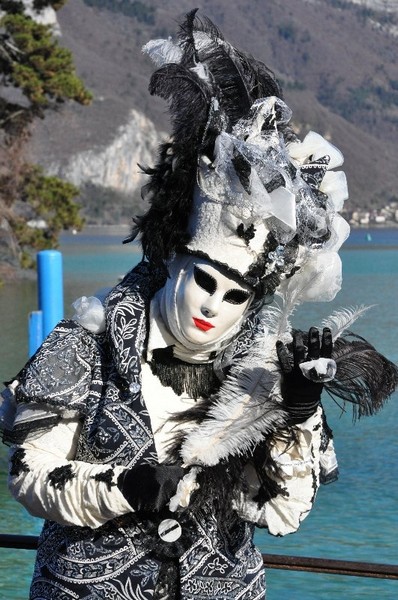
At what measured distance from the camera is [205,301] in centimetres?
172

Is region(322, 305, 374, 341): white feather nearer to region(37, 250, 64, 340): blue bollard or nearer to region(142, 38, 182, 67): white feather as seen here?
region(142, 38, 182, 67): white feather

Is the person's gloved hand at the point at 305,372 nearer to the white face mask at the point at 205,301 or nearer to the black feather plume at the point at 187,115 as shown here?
the white face mask at the point at 205,301

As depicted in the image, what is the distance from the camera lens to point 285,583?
505 centimetres

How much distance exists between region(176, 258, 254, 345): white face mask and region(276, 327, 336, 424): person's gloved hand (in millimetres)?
112

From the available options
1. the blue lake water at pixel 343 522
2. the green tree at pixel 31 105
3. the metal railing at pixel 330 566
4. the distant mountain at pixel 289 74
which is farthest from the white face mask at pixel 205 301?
the distant mountain at pixel 289 74

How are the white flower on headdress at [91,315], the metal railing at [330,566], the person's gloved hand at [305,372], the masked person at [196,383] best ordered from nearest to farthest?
the person's gloved hand at [305,372] < the masked person at [196,383] < the white flower on headdress at [91,315] < the metal railing at [330,566]

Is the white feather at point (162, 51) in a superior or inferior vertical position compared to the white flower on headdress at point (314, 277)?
superior

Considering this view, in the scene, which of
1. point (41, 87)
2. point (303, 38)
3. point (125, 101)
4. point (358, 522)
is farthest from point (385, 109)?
point (358, 522)

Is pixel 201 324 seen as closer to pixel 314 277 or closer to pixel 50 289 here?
pixel 314 277

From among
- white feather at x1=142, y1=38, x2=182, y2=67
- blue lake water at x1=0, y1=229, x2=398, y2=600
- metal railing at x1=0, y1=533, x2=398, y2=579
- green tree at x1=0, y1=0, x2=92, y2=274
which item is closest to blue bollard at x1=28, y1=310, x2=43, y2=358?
blue lake water at x1=0, y1=229, x2=398, y2=600

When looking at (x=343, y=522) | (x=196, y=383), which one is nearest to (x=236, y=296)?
(x=196, y=383)

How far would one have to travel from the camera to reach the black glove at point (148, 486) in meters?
1.60

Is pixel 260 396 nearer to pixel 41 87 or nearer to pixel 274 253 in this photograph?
pixel 274 253

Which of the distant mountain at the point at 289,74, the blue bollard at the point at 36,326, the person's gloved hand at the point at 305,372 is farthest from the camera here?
the distant mountain at the point at 289,74
